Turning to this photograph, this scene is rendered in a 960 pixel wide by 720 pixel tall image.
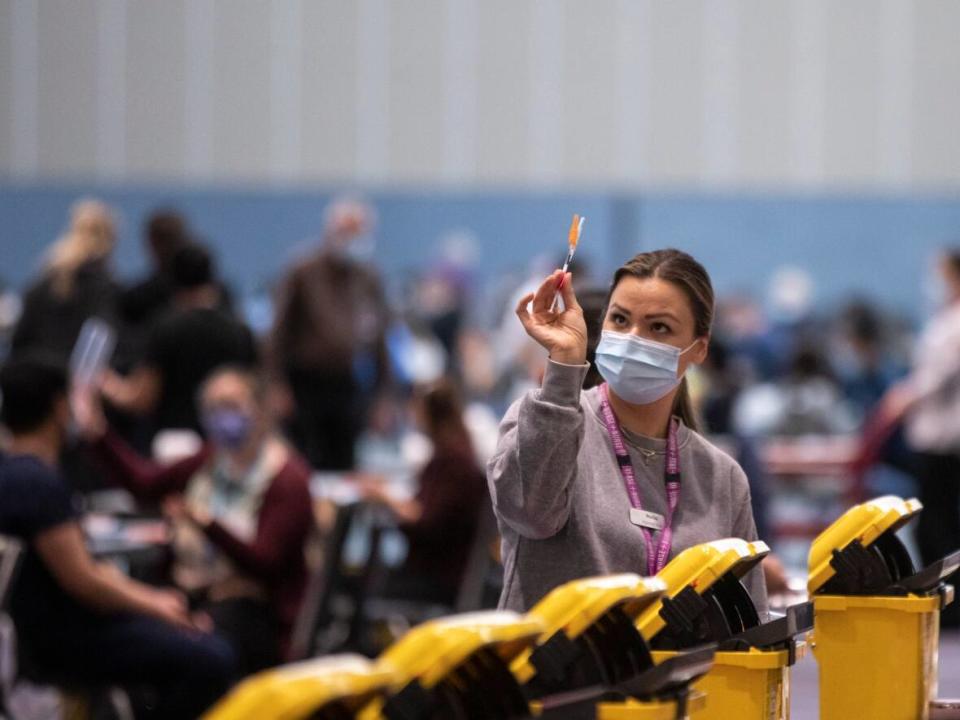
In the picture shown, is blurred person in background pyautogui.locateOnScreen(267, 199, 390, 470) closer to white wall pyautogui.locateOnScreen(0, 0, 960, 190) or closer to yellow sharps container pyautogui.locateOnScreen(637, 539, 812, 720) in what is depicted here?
white wall pyautogui.locateOnScreen(0, 0, 960, 190)

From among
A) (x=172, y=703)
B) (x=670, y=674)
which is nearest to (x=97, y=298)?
(x=172, y=703)

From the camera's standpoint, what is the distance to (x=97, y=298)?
7.28m

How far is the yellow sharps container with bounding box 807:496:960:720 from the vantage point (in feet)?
8.64

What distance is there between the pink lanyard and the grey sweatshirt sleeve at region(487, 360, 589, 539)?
0.17 metres

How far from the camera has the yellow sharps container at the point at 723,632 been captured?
2.17 m

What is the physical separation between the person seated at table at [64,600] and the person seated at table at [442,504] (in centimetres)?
148

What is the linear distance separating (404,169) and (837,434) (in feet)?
11.5

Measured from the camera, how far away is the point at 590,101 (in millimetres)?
11406

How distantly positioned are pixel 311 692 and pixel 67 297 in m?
5.92

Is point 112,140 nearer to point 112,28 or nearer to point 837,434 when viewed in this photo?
point 112,28

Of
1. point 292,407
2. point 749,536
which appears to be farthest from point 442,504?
point 749,536

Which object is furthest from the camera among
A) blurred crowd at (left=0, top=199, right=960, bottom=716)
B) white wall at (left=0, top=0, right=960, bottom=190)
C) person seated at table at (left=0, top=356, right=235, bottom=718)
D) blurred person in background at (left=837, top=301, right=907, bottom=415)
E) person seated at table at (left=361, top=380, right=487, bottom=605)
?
white wall at (left=0, top=0, right=960, bottom=190)

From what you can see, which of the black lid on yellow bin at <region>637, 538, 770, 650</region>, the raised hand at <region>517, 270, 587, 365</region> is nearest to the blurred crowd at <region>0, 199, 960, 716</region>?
the raised hand at <region>517, 270, 587, 365</region>

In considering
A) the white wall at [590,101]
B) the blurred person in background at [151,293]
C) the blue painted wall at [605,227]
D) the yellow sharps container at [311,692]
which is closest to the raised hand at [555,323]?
the yellow sharps container at [311,692]
